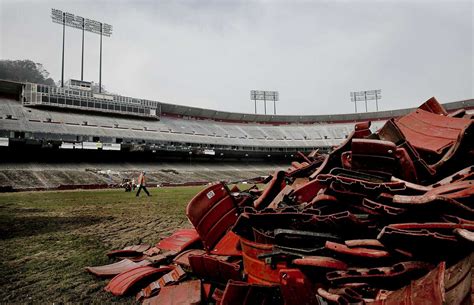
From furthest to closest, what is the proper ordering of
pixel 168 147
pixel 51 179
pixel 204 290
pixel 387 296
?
pixel 168 147 → pixel 51 179 → pixel 204 290 → pixel 387 296

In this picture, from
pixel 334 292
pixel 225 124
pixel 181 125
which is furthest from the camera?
pixel 225 124

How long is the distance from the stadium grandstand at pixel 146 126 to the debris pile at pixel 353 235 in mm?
38176

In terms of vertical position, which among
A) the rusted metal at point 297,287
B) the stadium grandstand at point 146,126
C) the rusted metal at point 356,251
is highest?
the stadium grandstand at point 146,126

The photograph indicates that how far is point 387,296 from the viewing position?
217cm

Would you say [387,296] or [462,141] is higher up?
[462,141]

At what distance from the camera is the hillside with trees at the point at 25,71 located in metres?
84.2

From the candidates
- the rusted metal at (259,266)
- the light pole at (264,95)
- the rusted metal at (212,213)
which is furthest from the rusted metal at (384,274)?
the light pole at (264,95)

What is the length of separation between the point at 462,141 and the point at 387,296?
1.73 metres

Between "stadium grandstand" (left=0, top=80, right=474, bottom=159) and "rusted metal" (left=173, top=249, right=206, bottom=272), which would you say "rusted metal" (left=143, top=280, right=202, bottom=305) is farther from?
"stadium grandstand" (left=0, top=80, right=474, bottom=159)

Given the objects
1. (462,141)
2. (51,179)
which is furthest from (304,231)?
(51,179)

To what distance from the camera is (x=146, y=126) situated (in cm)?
5012

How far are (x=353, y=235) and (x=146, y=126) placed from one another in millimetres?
50081

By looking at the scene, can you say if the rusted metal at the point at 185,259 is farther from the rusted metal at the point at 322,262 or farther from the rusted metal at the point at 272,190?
the rusted metal at the point at 322,262

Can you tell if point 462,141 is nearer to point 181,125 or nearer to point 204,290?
point 204,290
